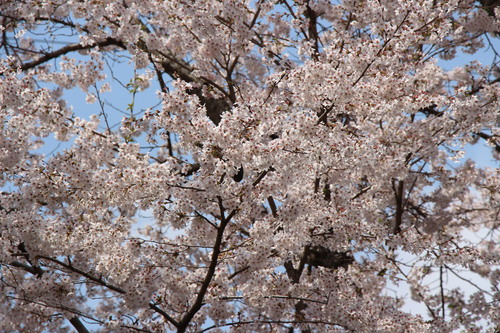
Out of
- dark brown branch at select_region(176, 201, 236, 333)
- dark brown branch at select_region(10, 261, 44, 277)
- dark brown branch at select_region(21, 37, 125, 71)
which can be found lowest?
dark brown branch at select_region(176, 201, 236, 333)

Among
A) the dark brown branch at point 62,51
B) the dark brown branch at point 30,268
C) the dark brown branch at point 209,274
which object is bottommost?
the dark brown branch at point 209,274

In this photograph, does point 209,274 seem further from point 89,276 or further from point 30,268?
point 30,268

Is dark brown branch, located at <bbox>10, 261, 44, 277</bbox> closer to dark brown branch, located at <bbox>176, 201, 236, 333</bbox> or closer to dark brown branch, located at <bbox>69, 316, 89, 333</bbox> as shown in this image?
dark brown branch, located at <bbox>69, 316, 89, 333</bbox>

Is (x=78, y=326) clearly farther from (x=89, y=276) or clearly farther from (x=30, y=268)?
(x=89, y=276)

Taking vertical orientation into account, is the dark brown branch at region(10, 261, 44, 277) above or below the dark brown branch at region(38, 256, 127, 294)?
above

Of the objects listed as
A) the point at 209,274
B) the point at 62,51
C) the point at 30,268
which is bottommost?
the point at 209,274

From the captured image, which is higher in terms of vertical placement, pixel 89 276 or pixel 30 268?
pixel 30 268

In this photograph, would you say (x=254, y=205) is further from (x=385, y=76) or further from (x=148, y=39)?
(x=148, y=39)

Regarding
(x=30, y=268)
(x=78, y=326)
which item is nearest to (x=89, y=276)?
(x=30, y=268)

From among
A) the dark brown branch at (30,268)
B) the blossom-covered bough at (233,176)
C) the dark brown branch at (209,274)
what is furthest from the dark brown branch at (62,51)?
the dark brown branch at (209,274)

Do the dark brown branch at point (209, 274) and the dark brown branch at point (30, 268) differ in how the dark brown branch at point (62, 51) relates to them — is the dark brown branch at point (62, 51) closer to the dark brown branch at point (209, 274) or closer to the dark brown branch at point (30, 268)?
the dark brown branch at point (30, 268)

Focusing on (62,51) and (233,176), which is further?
(62,51)

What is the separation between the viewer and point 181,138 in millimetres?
5285

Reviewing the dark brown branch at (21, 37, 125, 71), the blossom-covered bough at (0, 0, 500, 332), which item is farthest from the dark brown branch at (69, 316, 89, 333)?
the dark brown branch at (21, 37, 125, 71)
